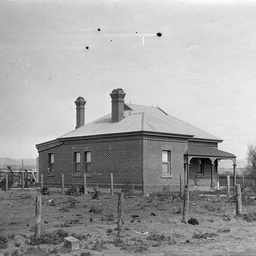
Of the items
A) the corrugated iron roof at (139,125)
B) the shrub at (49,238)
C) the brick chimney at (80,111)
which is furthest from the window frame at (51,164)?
the shrub at (49,238)

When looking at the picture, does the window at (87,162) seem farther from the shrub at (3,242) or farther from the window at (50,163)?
the shrub at (3,242)

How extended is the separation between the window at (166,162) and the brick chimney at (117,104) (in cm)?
518

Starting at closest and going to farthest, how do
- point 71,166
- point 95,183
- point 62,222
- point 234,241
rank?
point 234,241
point 62,222
point 95,183
point 71,166

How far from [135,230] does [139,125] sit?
722 inches

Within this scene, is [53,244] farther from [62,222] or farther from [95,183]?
[95,183]

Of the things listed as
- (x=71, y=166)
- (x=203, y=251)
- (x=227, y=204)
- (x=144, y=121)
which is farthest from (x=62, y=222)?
(x=71, y=166)


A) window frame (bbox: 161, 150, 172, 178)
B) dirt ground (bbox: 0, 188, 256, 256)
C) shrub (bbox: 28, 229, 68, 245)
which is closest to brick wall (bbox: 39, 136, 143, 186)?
window frame (bbox: 161, 150, 172, 178)

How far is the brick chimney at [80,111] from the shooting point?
4200 cm

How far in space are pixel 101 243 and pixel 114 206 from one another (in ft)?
31.5

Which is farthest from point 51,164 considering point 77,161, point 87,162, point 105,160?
point 105,160

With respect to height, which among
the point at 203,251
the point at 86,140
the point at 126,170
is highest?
the point at 86,140

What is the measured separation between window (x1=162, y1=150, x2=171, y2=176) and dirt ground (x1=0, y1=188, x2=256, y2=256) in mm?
10219

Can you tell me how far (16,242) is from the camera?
39.7 feet

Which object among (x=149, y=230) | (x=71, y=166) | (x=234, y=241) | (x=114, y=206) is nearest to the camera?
(x=234, y=241)
